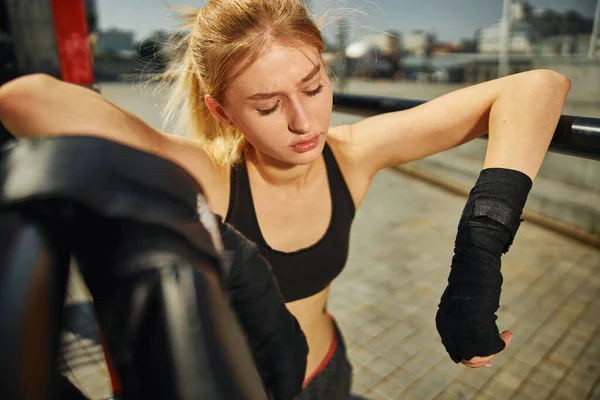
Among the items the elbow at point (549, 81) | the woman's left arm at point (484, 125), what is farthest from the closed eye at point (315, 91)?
the elbow at point (549, 81)

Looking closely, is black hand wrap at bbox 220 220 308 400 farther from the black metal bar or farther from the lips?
the black metal bar

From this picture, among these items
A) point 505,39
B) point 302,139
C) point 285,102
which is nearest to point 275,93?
point 285,102

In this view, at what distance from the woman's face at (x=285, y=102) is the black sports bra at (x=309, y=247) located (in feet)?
0.73

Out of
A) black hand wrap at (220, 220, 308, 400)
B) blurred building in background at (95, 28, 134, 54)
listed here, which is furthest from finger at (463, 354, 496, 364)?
blurred building in background at (95, 28, 134, 54)

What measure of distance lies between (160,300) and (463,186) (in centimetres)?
605

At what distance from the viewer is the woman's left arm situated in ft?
3.50

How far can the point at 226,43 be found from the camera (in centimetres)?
116

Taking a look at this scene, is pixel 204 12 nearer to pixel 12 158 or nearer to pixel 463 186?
pixel 12 158

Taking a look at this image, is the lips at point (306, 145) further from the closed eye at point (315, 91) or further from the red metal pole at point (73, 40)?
the red metal pole at point (73, 40)

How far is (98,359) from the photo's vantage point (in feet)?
9.30

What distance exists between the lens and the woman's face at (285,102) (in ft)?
3.60

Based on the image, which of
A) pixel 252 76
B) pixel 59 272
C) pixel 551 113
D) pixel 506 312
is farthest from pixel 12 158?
pixel 506 312

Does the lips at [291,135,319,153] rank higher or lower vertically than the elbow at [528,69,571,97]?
lower

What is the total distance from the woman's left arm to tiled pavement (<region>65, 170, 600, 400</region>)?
67.9 inches
